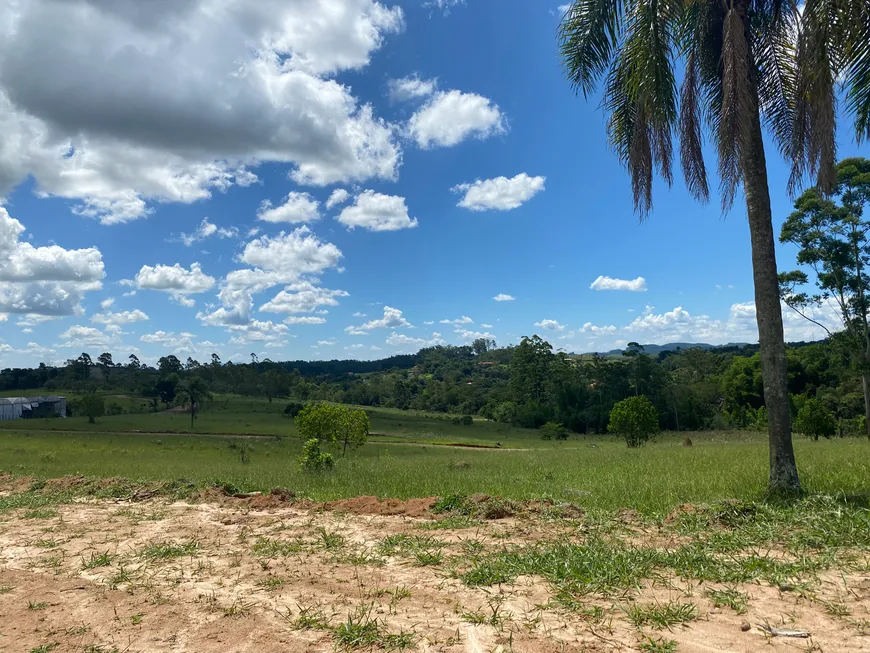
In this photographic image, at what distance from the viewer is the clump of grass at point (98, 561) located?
6.60 metres

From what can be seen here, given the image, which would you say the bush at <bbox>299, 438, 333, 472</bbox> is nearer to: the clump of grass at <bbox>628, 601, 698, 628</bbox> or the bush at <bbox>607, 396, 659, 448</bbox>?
the clump of grass at <bbox>628, 601, 698, 628</bbox>

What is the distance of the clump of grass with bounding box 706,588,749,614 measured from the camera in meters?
4.43

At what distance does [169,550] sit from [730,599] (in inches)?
257

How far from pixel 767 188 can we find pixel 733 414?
180 ft

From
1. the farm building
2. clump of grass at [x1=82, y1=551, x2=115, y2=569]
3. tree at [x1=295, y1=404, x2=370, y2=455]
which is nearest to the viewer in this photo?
clump of grass at [x1=82, y1=551, x2=115, y2=569]

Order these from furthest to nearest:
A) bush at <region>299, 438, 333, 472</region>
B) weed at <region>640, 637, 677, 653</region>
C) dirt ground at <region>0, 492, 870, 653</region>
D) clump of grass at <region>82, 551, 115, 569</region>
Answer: bush at <region>299, 438, 333, 472</region>
clump of grass at <region>82, 551, 115, 569</region>
dirt ground at <region>0, 492, 870, 653</region>
weed at <region>640, 637, 677, 653</region>

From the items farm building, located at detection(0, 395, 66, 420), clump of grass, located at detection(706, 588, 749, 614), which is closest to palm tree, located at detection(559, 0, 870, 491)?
clump of grass, located at detection(706, 588, 749, 614)

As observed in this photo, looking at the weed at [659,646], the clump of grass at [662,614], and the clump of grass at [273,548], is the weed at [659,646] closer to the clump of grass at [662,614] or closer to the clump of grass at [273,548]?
the clump of grass at [662,614]

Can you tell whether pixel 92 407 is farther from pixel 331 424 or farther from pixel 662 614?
pixel 662 614

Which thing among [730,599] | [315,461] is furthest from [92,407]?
[730,599]

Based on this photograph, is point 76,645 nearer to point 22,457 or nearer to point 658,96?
point 658,96

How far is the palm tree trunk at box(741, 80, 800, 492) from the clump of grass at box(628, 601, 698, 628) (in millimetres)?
5210

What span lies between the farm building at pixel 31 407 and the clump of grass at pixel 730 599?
9520 centimetres

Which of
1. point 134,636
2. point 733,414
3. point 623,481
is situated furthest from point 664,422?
point 134,636
